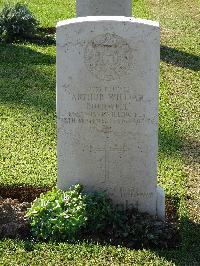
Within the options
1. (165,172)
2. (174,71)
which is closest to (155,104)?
(165,172)

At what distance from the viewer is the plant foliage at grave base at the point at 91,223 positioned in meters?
5.43

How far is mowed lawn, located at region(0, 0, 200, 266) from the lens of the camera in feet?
17.1

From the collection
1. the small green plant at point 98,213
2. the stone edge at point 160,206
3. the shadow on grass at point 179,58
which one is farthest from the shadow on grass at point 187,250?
the shadow on grass at point 179,58

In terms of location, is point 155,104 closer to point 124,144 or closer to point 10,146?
point 124,144

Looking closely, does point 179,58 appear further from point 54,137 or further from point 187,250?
point 187,250

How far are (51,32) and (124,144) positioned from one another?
744 cm

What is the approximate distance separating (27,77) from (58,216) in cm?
469

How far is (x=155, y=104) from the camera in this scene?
5508 millimetres

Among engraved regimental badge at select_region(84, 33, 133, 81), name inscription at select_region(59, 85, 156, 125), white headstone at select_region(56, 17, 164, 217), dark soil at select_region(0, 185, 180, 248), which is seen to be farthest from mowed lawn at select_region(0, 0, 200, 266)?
engraved regimental badge at select_region(84, 33, 133, 81)

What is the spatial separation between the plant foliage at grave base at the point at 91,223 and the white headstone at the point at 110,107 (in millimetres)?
223

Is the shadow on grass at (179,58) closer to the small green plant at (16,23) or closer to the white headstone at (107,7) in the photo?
the white headstone at (107,7)

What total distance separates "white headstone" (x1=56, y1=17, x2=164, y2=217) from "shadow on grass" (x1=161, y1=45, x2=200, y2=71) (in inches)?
200

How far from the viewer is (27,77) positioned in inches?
387

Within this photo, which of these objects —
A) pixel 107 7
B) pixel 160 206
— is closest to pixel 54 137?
pixel 160 206
